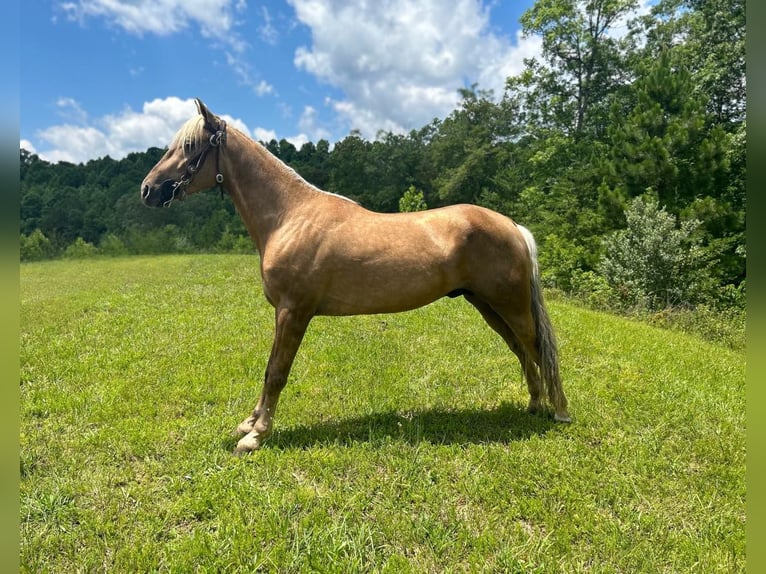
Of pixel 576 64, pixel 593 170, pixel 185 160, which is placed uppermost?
pixel 576 64

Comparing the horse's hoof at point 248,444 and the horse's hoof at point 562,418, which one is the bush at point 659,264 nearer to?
the horse's hoof at point 562,418

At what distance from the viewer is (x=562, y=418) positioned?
3.78 meters

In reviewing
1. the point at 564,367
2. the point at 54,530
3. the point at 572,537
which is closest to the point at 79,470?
the point at 54,530

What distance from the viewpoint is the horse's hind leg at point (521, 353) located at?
13.1 feet

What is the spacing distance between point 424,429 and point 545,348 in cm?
135

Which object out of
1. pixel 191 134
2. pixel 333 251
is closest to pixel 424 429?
pixel 333 251

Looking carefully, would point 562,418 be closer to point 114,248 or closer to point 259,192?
point 259,192

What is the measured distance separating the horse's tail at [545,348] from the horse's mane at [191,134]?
9.97ft

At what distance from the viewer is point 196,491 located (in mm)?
2787

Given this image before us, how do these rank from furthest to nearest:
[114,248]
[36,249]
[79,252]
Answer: [36,249]
[114,248]
[79,252]

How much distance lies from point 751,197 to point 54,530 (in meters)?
3.53

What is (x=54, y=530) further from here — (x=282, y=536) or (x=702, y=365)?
(x=702, y=365)

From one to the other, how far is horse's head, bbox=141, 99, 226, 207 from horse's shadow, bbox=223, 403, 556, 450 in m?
2.21

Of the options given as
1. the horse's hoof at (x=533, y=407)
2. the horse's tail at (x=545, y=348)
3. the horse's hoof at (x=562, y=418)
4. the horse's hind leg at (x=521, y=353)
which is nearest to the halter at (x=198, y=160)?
the horse's hind leg at (x=521, y=353)
